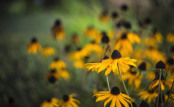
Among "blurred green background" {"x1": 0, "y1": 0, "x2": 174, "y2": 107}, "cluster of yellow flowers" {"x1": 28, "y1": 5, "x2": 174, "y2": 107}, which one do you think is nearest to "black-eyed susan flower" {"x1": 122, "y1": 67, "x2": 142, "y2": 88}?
"cluster of yellow flowers" {"x1": 28, "y1": 5, "x2": 174, "y2": 107}

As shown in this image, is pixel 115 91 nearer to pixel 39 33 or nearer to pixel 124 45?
pixel 124 45

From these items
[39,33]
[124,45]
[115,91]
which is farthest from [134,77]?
[39,33]

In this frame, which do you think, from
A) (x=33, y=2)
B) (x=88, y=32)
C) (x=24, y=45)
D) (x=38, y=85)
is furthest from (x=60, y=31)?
(x=33, y=2)

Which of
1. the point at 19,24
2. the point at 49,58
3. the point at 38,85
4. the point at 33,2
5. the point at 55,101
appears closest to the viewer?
the point at 55,101

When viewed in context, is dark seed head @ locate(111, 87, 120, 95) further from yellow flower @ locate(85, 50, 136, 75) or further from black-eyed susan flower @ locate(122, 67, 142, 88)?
black-eyed susan flower @ locate(122, 67, 142, 88)

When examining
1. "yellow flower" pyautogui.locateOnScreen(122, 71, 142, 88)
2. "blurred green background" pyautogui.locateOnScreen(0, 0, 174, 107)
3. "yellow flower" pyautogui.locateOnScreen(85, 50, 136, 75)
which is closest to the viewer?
"yellow flower" pyautogui.locateOnScreen(85, 50, 136, 75)

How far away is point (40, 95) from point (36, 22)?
5.52 ft

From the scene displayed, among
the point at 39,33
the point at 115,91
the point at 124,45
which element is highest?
the point at 39,33

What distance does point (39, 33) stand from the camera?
242cm

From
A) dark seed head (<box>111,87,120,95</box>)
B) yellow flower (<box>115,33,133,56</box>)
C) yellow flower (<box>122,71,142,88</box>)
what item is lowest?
dark seed head (<box>111,87,120,95</box>)

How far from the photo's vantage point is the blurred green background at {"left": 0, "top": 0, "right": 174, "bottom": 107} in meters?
1.36

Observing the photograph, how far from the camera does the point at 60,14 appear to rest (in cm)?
305

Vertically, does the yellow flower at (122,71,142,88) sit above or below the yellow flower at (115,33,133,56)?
below

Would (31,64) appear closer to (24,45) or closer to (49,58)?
(49,58)
